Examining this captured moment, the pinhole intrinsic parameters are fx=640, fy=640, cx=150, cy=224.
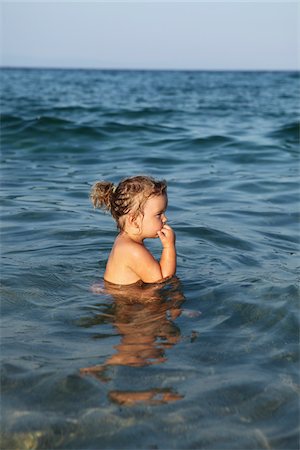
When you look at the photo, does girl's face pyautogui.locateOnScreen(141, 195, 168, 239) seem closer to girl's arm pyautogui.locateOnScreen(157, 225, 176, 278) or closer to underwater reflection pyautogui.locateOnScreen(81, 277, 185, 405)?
girl's arm pyautogui.locateOnScreen(157, 225, 176, 278)

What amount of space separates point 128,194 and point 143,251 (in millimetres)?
453

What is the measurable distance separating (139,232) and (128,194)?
0.31 meters

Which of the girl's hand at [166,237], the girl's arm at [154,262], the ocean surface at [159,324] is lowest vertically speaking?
the ocean surface at [159,324]

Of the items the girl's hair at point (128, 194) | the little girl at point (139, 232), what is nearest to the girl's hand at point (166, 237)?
the little girl at point (139, 232)

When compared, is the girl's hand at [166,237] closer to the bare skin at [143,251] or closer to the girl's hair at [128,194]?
the bare skin at [143,251]

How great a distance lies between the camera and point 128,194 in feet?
16.1

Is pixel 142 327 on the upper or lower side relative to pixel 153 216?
lower

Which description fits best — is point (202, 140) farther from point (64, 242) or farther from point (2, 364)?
point (2, 364)

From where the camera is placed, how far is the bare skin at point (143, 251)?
16.1ft

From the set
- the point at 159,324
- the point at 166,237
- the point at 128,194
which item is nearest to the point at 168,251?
the point at 166,237

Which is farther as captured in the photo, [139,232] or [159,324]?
[139,232]

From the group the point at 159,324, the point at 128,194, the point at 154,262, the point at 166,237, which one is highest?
the point at 128,194

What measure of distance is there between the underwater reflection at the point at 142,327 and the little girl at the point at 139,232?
0.33 ft

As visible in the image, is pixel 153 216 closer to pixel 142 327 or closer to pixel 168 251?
pixel 168 251
